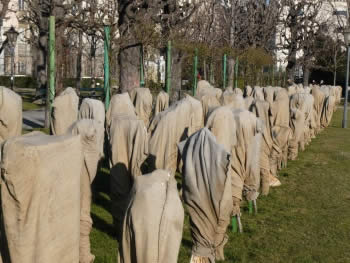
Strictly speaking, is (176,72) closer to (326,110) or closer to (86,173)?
(326,110)

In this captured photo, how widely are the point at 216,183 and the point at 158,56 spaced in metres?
12.9

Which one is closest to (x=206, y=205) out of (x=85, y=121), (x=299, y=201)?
(x=85, y=121)

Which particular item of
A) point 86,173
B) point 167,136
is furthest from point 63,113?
point 86,173

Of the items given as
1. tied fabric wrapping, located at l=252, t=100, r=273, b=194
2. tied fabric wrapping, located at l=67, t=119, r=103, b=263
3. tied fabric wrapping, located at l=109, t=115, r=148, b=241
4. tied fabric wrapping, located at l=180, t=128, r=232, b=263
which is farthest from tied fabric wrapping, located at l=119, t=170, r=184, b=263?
tied fabric wrapping, located at l=252, t=100, r=273, b=194

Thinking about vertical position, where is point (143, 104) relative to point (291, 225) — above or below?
above

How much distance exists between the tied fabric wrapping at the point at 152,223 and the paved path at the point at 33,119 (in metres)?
14.9

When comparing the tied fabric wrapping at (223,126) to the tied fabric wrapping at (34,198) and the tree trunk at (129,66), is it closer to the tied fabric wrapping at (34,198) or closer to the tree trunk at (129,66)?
the tied fabric wrapping at (34,198)

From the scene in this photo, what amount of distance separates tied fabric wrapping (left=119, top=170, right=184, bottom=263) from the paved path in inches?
587

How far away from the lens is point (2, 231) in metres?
3.87

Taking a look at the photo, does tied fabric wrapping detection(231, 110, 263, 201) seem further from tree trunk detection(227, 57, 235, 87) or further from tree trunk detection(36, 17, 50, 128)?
tree trunk detection(36, 17, 50, 128)

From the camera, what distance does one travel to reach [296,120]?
49.0ft

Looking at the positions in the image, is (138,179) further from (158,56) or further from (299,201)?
(158,56)

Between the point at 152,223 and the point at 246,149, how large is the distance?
4.66 metres

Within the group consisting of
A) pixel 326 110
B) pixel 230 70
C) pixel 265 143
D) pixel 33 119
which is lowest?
pixel 33 119
